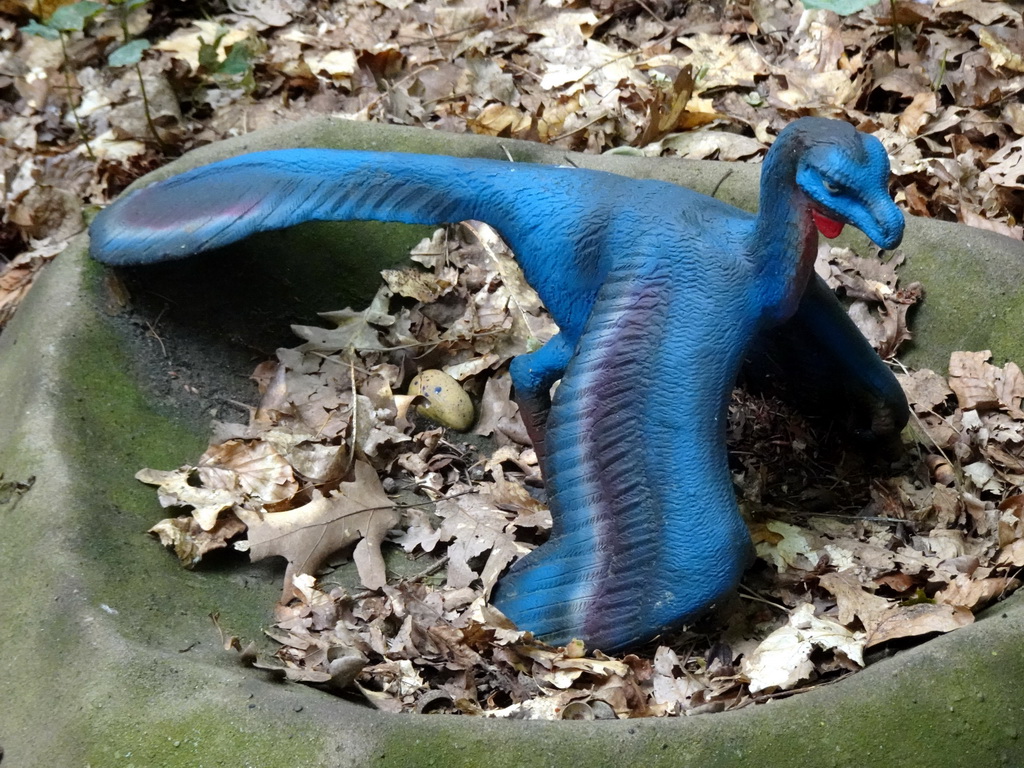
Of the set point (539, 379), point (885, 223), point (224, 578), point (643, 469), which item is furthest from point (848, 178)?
point (224, 578)

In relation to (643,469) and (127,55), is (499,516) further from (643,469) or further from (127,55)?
(127,55)

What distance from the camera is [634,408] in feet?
6.45

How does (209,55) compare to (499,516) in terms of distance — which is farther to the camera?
(209,55)

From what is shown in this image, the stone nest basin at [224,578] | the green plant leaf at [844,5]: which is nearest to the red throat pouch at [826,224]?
the stone nest basin at [224,578]

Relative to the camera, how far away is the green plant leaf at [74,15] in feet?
9.79

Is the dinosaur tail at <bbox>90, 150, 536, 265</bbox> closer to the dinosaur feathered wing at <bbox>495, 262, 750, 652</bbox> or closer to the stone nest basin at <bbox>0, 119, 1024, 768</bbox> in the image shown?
the stone nest basin at <bbox>0, 119, 1024, 768</bbox>

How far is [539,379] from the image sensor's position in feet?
7.43

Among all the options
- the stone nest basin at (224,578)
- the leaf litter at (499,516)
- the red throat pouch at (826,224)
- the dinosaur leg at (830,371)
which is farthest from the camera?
the dinosaur leg at (830,371)

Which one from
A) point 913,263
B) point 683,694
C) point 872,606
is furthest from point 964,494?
point 683,694

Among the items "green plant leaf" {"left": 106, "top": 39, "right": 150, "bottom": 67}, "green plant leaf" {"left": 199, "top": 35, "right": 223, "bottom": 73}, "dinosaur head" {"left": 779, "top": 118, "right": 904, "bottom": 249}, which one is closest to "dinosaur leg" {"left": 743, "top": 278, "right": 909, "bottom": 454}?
"dinosaur head" {"left": 779, "top": 118, "right": 904, "bottom": 249}

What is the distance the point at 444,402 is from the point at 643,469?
0.99 metres

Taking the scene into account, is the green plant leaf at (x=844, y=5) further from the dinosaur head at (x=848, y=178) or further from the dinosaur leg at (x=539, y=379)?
the dinosaur leg at (x=539, y=379)

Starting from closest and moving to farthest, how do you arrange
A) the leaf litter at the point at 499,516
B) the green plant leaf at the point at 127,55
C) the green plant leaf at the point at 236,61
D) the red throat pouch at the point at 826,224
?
the red throat pouch at the point at 826,224 → the leaf litter at the point at 499,516 → the green plant leaf at the point at 127,55 → the green plant leaf at the point at 236,61

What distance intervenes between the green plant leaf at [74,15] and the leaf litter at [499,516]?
119cm
